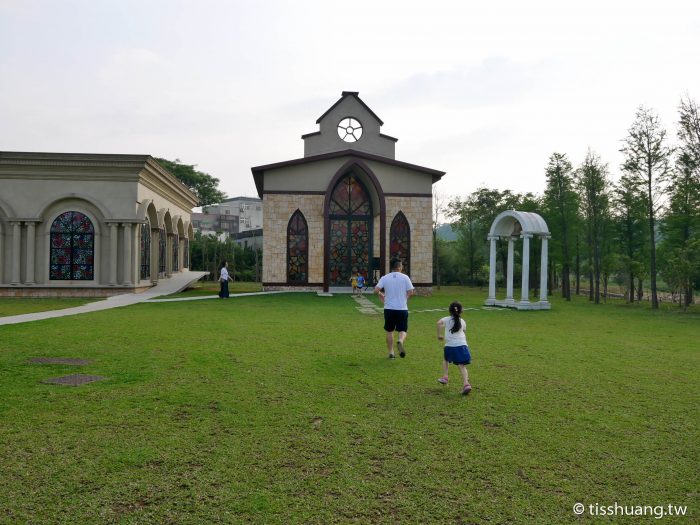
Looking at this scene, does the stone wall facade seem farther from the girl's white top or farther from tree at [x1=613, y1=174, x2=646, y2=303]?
the girl's white top

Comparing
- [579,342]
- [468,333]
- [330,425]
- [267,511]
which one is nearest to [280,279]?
[468,333]

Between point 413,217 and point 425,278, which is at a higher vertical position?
point 413,217

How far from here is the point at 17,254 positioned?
78.7 ft

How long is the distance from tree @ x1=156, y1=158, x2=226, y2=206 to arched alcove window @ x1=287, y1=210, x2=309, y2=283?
101 ft

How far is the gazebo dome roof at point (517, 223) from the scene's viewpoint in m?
21.3

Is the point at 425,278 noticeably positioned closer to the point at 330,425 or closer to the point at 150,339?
the point at 150,339

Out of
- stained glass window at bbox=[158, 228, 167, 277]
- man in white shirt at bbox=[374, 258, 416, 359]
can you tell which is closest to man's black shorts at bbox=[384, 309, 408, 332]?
man in white shirt at bbox=[374, 258, 416, 359]

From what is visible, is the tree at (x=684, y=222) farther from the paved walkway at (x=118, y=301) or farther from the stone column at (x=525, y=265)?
the paved walkway at (x=118, y=301)

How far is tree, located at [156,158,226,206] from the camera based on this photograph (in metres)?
55.9

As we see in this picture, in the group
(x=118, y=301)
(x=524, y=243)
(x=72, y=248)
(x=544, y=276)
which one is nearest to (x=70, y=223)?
(x=72, y=248)

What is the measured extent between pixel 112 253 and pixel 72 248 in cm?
190

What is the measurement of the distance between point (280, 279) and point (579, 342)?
61.4 ft

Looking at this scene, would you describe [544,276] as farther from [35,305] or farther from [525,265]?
[35,305]

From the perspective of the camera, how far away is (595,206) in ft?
97.2
